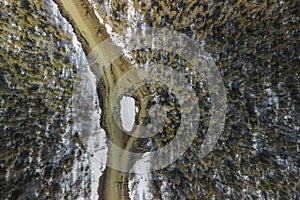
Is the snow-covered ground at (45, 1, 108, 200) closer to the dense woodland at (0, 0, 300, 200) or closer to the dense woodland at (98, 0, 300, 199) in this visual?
the dense woodland at (0, 0, 300, 200)

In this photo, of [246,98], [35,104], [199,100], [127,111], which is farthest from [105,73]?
[246,98]

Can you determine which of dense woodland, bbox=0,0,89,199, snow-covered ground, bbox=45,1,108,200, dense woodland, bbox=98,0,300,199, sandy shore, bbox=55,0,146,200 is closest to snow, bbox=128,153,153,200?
sandy shore, bbox=55,0,146,200

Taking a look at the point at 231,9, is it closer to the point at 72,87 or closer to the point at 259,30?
the point at 259,30

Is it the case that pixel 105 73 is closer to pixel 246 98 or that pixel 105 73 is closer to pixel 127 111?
pixel 127 111

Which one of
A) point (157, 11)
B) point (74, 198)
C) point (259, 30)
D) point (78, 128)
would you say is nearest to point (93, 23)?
point (157, 11)

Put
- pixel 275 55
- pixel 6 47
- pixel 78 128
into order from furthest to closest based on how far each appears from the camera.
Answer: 1. pixel 78 128
2. pixel 6 47
3. pixel 275 55

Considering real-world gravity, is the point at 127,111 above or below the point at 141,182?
above

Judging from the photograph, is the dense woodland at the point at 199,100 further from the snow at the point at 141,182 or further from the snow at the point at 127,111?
the snow at the point at 127,111

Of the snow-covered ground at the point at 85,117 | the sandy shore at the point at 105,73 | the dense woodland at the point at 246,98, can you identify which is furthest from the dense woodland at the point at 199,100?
the sandy shore at the point at 105,73

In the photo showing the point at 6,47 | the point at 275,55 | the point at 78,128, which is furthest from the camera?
the point at 78,128
